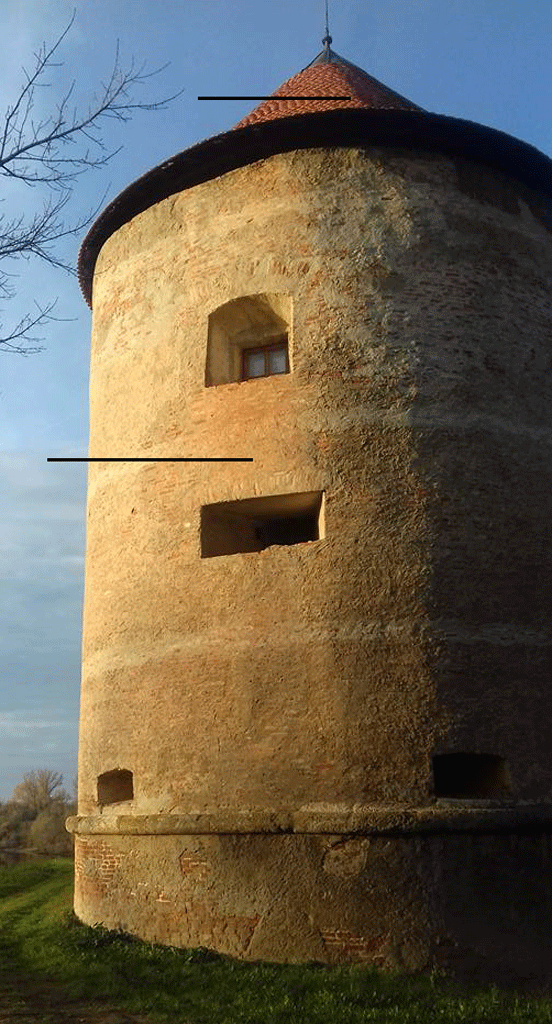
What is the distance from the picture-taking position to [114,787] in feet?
27.7

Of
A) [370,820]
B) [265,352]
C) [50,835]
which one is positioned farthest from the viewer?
[50,835]

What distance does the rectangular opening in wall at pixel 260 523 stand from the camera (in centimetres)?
807

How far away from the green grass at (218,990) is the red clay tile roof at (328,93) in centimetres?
725

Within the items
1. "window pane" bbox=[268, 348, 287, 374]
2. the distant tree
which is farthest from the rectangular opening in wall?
the distant tree

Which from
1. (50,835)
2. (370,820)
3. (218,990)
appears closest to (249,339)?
(370,820)

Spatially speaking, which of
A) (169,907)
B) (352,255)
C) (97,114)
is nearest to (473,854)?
(169,907)

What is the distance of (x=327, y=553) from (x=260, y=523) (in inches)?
48.1

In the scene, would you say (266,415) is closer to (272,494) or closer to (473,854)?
(272,494)

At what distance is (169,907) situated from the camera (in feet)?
24.1

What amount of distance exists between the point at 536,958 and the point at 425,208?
6.35 meters

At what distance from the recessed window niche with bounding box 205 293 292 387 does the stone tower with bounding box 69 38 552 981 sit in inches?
1.3

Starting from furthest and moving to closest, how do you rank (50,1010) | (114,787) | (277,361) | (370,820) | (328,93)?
(328,93) < (277,361) < (114,787) < (370,820) < (50,1010)

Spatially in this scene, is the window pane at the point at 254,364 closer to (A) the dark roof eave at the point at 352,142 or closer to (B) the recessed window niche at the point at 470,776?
(A) the dark roof eave at the point at 352,142

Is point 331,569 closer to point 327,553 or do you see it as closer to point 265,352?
point 327,553
